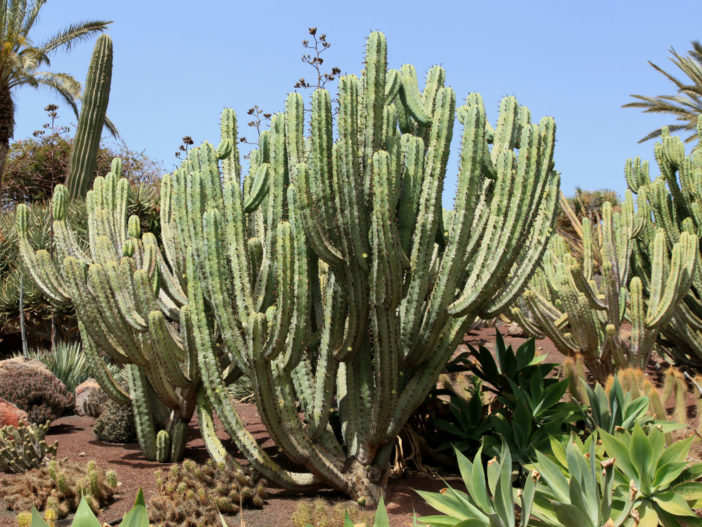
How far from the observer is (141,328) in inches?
245

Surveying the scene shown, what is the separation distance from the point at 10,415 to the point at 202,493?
301 cm

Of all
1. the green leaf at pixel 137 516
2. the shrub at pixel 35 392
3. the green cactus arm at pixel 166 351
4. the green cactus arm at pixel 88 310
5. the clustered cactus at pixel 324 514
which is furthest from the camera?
the shrub at pixel 35 392

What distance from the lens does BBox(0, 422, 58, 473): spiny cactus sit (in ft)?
19.8

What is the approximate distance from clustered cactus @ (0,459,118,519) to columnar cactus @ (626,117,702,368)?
922 cm

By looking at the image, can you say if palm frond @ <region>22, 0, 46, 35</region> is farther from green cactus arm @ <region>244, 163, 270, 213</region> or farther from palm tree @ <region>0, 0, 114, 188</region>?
green cactus arm @ <region>244, 163, 270, 213</region>

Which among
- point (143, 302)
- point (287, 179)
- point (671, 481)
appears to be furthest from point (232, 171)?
point (671, 481)

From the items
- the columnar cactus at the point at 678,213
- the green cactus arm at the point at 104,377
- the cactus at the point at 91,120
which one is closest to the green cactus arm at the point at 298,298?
the green cactus arm at the point at 104,377

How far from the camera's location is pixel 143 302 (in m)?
6.18

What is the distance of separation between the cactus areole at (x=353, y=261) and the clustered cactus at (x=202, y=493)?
18 centimetres

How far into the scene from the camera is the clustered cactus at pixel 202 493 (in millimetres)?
5027

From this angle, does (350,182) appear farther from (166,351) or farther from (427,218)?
(166,351)

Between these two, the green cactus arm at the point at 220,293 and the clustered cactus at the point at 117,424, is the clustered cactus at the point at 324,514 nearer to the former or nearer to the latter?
the green cactus arm at the point at 220,293

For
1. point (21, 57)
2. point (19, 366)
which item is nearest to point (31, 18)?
point (21, 57)

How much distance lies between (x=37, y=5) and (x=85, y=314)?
14632 millimetres
